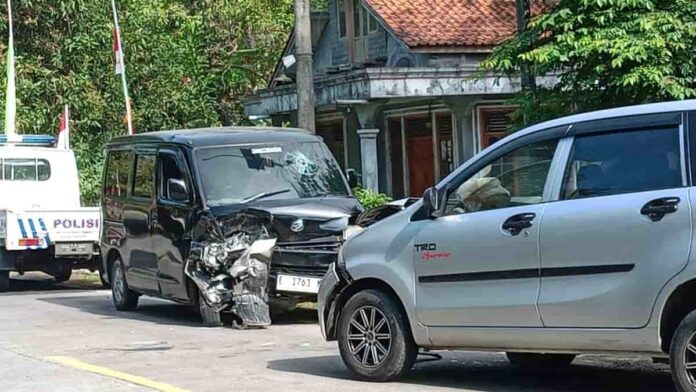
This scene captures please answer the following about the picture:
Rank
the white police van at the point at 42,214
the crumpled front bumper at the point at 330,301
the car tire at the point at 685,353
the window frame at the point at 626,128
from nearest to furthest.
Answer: the car tire at the point at 685,353 < the window frame at the point at 626,128 < the crumpled front bumper at the point at 330,301 < the white police van at the point at 42,214

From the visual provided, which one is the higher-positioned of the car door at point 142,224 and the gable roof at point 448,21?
the gable roof at point 448,21

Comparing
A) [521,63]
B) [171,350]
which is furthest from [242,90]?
[171,350]

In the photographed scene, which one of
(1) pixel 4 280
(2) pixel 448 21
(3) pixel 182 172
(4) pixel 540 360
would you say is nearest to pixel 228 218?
(3) pixel 182 172

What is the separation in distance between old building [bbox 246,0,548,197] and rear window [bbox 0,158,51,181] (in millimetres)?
6138

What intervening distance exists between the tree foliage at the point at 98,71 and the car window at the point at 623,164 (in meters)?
21.6

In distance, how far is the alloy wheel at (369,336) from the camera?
29.1 feet

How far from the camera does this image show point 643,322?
24.0 ft

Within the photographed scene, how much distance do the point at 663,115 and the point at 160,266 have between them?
8.01m

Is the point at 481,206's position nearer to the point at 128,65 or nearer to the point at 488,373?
the point at 488,373

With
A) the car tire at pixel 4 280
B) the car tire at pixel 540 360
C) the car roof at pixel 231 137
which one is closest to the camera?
the car tire at pixel 540 360

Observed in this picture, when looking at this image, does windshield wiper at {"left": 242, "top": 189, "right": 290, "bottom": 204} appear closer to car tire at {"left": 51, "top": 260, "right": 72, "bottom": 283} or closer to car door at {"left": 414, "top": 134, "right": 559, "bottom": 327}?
car door at {"left": 414, "top": 134, "right": 559, "bottom": 327}

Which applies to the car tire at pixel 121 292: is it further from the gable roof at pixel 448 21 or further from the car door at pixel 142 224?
the gable roof at pixel 448 21

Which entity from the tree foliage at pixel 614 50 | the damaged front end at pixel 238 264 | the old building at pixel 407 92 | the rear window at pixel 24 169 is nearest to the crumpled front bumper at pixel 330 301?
the damaged front end at pixel 238 264

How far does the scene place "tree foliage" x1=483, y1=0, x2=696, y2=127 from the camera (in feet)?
44.6
